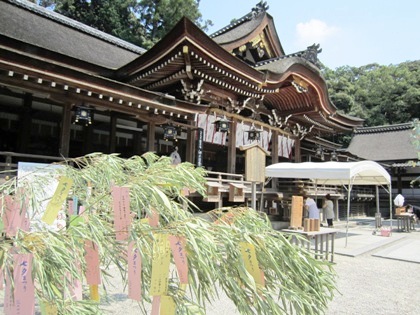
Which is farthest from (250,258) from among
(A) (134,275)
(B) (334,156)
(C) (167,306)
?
(B) (334,156)

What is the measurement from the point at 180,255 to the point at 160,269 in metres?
0.11

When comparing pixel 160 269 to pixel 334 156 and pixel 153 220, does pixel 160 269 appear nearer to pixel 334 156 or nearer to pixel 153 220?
pixel 153 220

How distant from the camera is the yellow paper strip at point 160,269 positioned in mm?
1414

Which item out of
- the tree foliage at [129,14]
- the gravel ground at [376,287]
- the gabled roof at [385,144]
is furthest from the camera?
the tree foliage at [129,14]

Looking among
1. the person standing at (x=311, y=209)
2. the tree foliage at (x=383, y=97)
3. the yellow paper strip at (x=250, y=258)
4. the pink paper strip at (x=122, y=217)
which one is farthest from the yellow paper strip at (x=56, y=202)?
the tree foliage at (x=383, y=97)

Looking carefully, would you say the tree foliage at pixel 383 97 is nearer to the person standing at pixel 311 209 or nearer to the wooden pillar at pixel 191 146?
the person standing at pixel 311 209

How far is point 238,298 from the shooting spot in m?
1.43

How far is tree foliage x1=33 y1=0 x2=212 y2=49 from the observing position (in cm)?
2830

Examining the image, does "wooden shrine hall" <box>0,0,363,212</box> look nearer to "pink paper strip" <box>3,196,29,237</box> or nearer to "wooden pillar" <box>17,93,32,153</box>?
"wooden pillar" <box>17,93,32,153</box>

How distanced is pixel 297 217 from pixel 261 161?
3079mm

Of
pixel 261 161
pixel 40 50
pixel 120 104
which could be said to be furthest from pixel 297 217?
pixel 40 50

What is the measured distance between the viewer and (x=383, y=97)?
38.6 m

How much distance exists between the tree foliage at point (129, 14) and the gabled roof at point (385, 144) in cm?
1901

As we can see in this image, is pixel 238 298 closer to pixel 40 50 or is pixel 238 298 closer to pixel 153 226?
pixel 153 226
